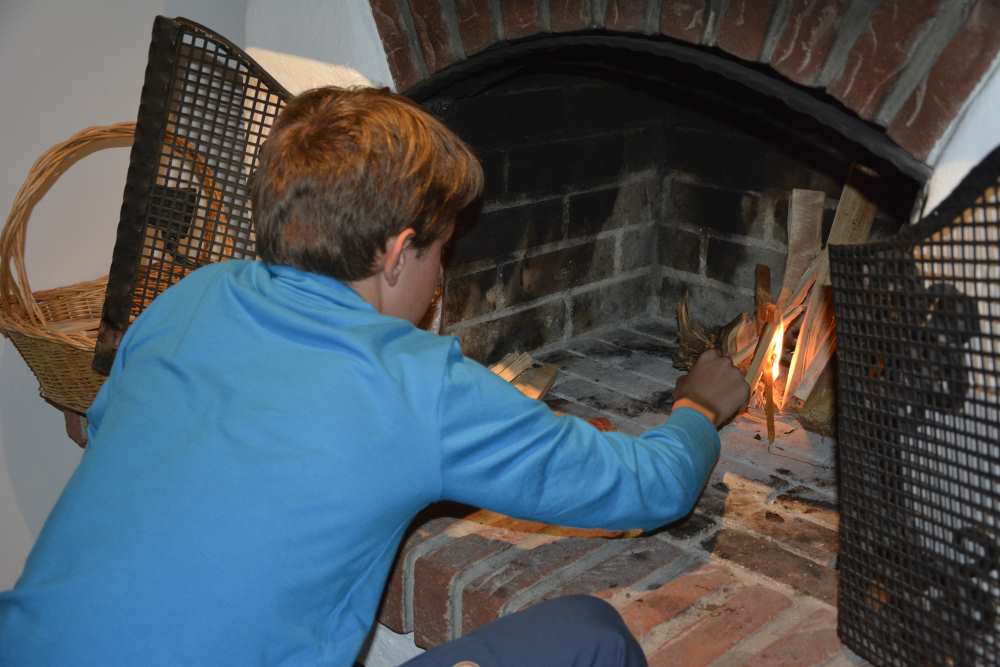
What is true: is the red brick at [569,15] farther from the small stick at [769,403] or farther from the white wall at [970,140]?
the small stick at [769,403]

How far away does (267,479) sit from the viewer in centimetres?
102

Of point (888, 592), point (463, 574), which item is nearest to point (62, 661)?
point (463, 574)

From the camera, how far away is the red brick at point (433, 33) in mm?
1799

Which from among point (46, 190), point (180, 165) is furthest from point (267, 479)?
point (46, 190)

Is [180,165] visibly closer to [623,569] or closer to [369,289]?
[369,289]

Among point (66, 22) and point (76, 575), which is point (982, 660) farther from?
point (66, 22)

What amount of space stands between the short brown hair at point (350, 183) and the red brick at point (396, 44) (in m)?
0.65

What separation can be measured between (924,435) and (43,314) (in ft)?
Answer: 5.01

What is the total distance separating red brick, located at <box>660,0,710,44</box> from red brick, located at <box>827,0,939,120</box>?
22cm

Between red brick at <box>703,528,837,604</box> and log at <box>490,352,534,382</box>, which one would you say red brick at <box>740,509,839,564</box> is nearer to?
red brick at <box>703,528,837,604</box>

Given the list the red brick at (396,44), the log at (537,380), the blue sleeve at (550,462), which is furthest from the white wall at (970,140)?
the log at (537,380)

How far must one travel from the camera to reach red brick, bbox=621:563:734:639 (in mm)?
1474

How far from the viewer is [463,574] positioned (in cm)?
159

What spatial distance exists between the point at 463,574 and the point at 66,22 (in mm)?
1215
